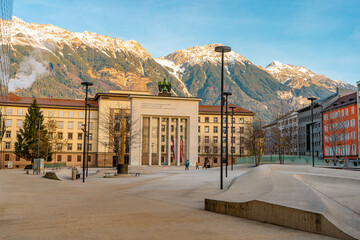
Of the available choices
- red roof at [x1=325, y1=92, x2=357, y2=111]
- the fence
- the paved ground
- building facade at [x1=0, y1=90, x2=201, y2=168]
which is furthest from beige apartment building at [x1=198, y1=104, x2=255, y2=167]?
the paved ground

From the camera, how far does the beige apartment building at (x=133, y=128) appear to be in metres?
78.7

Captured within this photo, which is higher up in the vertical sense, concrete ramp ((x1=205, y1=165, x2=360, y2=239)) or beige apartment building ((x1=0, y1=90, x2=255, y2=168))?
beige apartment building ((x1=0, y1=90, x2=255, y2=168))

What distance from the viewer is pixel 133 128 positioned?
78188mm

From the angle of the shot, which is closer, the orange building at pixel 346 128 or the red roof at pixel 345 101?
the orange building at pixel 346 128

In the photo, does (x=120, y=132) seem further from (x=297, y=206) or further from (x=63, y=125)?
(x=297, y=206)

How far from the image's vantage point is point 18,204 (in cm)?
1507

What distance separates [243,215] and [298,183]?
3153 millimetres

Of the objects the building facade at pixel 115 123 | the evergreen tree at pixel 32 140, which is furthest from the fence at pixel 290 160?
the evergreen tree at pixel 32 140

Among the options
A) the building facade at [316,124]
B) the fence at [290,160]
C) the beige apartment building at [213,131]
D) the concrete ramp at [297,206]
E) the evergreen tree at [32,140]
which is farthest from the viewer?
the beige apartment building at [213,131]

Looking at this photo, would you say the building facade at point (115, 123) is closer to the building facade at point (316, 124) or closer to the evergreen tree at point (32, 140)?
the evergreen tree at point (32, 140)

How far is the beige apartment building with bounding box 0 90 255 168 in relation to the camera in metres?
78.7

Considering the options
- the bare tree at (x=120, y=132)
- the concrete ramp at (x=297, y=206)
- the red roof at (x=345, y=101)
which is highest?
the red roof at (x=345, y=101)

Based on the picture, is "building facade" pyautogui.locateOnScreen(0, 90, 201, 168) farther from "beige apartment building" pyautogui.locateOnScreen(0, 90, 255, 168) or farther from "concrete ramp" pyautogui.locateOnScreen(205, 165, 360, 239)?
"concrete ramp" pyautogui.locateOnScreen(205, 165, 360, 239)

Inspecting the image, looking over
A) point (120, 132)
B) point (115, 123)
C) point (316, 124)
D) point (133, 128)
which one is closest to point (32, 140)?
point (115, 123)
